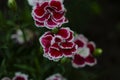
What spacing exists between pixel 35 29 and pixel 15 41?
0.35m

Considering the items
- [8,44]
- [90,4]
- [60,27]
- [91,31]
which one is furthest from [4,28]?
[91,31]

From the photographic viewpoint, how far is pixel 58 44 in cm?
228

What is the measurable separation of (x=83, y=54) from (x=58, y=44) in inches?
14.6

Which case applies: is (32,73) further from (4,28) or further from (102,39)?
(102,39)

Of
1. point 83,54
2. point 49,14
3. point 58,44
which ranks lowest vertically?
point 83,54

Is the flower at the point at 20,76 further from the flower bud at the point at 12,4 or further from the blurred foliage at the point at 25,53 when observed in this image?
the flower bud at the point at 12,4

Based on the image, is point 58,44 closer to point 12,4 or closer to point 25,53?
point 12,4

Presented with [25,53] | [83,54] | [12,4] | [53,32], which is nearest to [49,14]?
[53,32]

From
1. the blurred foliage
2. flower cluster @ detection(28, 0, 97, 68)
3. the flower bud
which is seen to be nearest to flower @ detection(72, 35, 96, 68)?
the blurred foliage

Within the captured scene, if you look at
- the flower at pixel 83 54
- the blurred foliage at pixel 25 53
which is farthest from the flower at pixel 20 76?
the flower at pixel 83 54

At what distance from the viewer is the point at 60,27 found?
93.4 inches

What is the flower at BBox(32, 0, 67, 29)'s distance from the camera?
229cm

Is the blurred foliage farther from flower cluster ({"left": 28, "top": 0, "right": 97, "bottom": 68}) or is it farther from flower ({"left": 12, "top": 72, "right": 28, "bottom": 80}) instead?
flower cluster ({"left": 28, "top": 0, "right": 97, "bottom": 68})

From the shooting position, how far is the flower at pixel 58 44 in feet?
7.38
